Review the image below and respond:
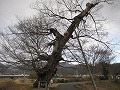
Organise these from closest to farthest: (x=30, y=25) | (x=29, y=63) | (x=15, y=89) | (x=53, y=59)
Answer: (x=53, y=59)
(x=29, y=63)
(x=30, y=25)
(x=15, y=89)

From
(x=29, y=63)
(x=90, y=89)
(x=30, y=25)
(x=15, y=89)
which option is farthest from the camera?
(x=90, y=89)

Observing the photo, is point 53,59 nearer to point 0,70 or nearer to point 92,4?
point 92,4

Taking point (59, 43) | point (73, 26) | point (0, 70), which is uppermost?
point (73, 26)

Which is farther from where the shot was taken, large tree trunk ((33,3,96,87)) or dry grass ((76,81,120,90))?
dry grass ((76,81,120,90))

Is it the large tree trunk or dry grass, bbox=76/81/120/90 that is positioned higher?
the large tree trunk

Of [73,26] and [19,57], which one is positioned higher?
[73,26]

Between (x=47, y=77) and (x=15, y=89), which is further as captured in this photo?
(x=15, y=89)

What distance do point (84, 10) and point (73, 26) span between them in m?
Result: 1.57

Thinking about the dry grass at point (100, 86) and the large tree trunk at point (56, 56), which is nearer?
the large tree trunk at point (56, 56)

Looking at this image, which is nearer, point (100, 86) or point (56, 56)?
point (56, 56)

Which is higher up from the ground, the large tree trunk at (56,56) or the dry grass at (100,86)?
the large tree trunk at (56,56)

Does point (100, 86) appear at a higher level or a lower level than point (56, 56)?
lower

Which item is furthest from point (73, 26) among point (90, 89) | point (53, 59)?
point (90, 89)

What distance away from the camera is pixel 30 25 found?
21047 mm
